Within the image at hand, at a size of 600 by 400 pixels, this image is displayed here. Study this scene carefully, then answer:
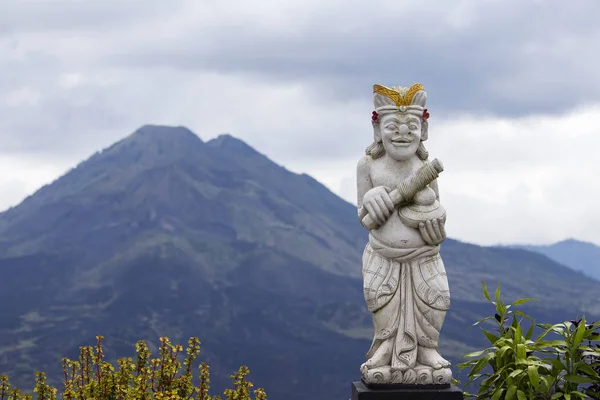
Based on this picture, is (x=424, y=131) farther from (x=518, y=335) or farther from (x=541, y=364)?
(x=541, y=364)

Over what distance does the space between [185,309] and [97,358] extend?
67.6 metres

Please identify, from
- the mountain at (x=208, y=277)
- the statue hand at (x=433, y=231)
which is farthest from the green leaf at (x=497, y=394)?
the mountain at (x=208, y=277)

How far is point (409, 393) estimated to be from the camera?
8977 mm

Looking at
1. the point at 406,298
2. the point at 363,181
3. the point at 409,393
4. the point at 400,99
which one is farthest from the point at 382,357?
the point at 400,99

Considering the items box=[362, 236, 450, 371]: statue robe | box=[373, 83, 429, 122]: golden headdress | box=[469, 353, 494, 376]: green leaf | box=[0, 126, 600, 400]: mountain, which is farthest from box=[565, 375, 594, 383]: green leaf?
box=[0, 126, 600, 400]: mountain

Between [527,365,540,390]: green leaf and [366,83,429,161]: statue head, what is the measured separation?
2383 mm

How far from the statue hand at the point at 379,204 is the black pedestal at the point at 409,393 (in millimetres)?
1603

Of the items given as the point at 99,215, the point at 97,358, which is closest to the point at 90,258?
the point at 99,215

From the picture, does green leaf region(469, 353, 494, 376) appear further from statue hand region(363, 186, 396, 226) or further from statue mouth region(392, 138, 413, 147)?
statue mouth region(392, 138, 413, 147)

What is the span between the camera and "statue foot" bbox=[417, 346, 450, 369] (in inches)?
360

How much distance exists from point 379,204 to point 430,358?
1.59 meters

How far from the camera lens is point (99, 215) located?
307ft

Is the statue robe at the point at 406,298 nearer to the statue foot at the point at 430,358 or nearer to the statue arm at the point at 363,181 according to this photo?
the statue foot at the point at 430,358

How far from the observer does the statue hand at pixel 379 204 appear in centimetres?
910
